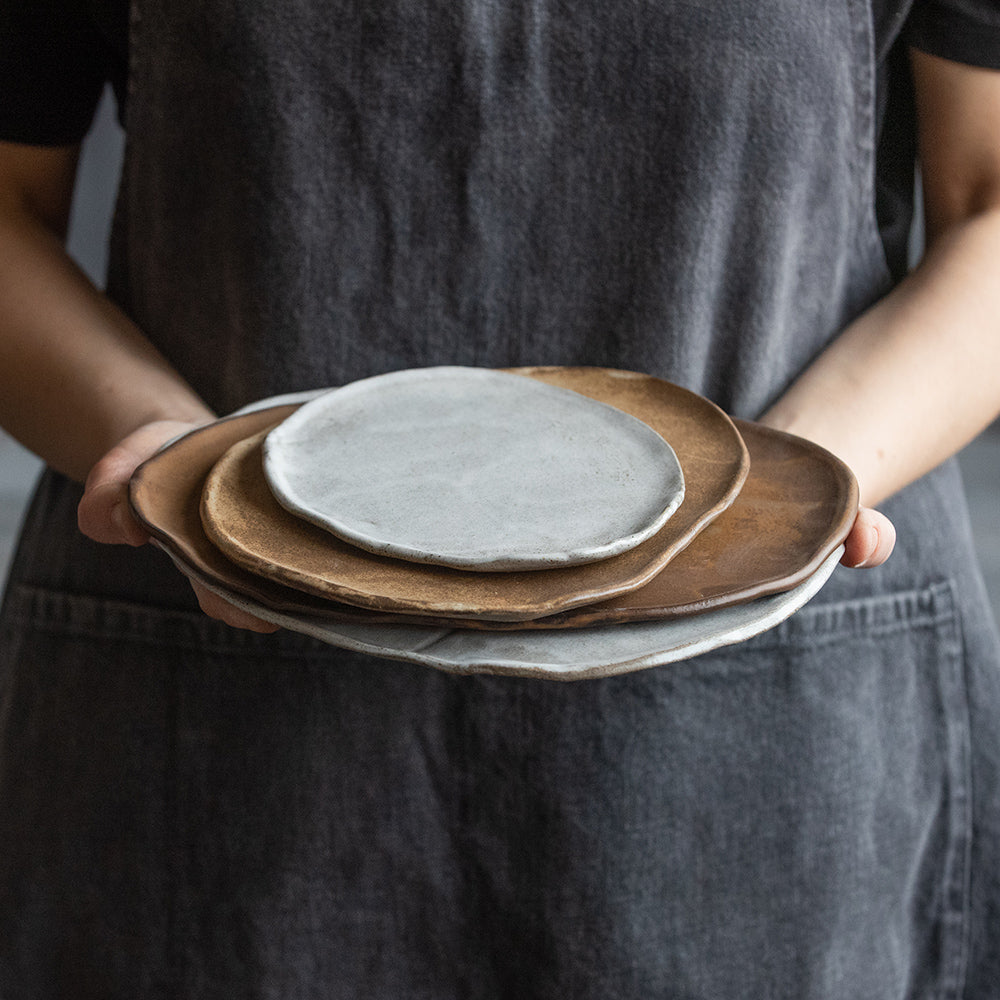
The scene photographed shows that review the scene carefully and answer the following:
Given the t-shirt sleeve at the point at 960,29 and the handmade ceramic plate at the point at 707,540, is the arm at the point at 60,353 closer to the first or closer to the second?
the handmade ceramic plate at the point at 707,540

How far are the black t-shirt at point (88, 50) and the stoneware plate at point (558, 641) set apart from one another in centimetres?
46

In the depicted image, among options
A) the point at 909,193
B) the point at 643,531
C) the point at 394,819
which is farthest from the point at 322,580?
the point at 909,193

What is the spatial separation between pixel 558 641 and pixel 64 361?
0.46m

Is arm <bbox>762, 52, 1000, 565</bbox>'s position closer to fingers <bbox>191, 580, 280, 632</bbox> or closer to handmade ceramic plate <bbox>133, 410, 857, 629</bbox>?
handmade ceramic plate <bbox>133, 410, 857, 629</bbox>

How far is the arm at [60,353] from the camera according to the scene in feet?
2.05

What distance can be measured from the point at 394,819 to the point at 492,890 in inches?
3.5

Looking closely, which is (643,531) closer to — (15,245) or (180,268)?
(180,268)

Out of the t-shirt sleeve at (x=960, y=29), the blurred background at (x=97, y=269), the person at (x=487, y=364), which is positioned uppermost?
the t-shirt sleeve at (x=960, y=29)

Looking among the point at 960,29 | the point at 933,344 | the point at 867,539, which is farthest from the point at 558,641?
the point at 960,29

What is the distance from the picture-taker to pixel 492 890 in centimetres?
66

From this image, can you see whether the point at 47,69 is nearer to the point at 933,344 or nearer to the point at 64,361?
the point at 64,361

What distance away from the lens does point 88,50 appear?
26.3 inches

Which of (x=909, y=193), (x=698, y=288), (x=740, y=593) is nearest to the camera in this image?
(x=740, y=593)

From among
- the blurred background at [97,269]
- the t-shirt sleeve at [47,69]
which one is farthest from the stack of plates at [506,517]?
the blurred background at [97,269]
